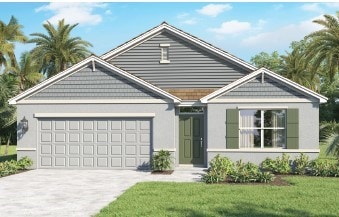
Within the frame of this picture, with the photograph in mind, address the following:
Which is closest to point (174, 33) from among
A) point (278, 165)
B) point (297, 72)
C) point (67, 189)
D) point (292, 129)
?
point (292, 129)

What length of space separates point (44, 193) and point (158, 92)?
285 inches

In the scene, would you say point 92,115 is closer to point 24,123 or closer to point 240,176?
point 24,123

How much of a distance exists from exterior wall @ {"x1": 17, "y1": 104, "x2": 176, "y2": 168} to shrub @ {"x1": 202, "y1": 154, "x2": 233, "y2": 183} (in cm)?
217

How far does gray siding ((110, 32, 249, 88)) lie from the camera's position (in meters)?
20.1

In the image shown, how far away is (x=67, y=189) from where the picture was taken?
1304 cm

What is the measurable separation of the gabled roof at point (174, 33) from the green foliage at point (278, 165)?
15.3ft

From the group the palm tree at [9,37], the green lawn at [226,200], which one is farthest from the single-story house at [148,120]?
the palm tree at [9,37]

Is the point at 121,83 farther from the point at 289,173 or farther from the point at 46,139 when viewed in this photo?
the point at 289,173

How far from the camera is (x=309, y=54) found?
2969cm

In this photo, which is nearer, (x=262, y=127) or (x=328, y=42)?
(x=262, y=127)

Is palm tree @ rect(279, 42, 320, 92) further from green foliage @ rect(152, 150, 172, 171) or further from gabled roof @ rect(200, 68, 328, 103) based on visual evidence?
green foliage @ rect(152, 150, 172, 171)

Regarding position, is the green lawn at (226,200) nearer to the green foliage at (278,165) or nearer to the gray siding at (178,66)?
the green foliage at (278,165)

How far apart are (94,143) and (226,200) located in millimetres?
→ 8902

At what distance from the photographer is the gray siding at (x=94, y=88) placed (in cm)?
1823
